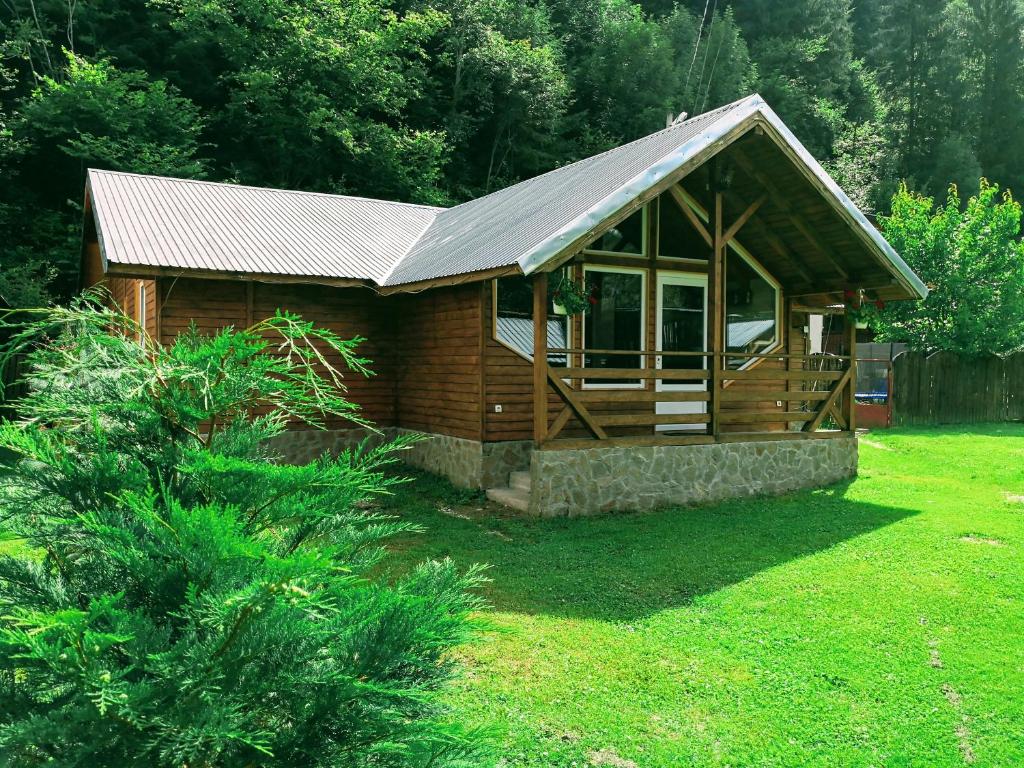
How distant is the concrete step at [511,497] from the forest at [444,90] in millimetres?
11652

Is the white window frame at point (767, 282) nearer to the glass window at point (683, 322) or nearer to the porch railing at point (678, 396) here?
the porch railing at point (678, 396)

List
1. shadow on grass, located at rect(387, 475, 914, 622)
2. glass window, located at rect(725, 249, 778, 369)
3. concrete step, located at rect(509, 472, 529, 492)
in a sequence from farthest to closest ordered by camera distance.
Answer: glass window, located at rect(725, 249, 778, 369) → concrete step, located at rect(509, 472, 529, 492) → shadow on grass, located at rect(387, 475, 914, 622)

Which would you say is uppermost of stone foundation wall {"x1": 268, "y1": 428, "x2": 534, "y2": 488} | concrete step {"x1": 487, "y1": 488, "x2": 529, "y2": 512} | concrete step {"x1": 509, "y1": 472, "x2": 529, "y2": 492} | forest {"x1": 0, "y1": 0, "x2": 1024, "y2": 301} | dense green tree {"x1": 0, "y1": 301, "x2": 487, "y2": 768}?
forest {"x1": 0, "y1": 0, "x2": 1024, "y2": 301}

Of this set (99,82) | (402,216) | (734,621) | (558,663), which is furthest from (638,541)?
(99,82)

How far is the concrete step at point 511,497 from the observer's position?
8.75 metres

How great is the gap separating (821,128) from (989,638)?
3287 cm

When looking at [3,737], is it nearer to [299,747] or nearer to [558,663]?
[299,747]

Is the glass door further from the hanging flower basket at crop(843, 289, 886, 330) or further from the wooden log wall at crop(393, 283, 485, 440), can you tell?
the wooden log wall at crop(393, 283, 485, 440)

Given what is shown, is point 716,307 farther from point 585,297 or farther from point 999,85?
point 999,85

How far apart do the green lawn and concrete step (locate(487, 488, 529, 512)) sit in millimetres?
277

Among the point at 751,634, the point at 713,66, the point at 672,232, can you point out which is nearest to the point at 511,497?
the point at 751,634

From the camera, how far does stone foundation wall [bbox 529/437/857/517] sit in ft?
27.7

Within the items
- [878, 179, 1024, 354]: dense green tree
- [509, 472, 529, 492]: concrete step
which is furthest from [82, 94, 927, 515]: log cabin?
[878, 179, 1024, 354]: dense green tree

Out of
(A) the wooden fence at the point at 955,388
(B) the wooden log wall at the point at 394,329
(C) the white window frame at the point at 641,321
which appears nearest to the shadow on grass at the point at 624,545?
(B) the wooden log wall at the point at 394,329
